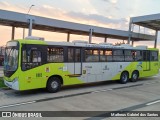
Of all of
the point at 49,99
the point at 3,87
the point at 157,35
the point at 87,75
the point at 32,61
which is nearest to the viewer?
the point at 49,99

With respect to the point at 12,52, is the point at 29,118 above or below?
below

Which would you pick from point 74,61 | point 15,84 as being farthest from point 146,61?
point 15,84

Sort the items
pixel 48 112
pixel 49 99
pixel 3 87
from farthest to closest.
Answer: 1. pixel 3 87
2. pixel 49 99
3. pixel 48 112

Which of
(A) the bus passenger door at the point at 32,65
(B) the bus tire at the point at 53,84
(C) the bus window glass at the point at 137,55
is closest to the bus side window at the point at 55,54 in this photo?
(A) the bus passenger door at the point at 32,65

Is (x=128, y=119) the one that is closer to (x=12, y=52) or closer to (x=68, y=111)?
(x=68, y=111)

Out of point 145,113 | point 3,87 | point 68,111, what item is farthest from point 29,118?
point 3,87

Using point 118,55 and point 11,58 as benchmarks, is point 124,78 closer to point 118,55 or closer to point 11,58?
point 118,55

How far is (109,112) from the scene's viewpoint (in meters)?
9.22

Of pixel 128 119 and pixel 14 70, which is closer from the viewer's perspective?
pixel 128 119

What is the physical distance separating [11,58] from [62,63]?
2.80 m

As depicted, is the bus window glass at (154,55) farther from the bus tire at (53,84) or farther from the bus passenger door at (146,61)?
the bus tire at (53,84)

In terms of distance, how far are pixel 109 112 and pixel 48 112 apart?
2.24 metres

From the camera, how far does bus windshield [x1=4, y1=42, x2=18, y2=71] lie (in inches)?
474

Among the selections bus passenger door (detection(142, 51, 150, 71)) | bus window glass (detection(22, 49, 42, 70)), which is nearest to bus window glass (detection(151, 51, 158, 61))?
bus passenger door (detection(142, 51, 150, 71))
